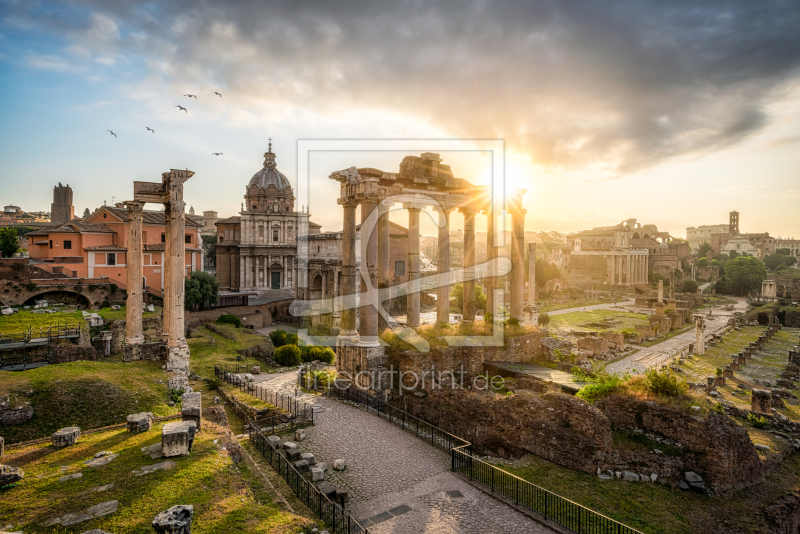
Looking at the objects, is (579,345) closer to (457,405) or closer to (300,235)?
(457,405)

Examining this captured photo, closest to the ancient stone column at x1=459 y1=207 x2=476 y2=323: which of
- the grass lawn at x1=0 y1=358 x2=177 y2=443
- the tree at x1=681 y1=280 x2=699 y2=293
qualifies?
the grass lawn at x1=0 y1=358 x2=177 y2=443

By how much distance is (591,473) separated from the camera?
9.34 meters

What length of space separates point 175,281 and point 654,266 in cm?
9443

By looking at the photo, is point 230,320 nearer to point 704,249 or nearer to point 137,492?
point 137,492

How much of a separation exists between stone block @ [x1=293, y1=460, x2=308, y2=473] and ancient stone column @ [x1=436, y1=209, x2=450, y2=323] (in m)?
8.86

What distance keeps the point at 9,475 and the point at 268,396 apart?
26.7 feet

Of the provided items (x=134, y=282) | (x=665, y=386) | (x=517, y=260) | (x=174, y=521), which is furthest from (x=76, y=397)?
(x=517, y=260)

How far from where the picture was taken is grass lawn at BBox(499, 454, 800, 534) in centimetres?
772

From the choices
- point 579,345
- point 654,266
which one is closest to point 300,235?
point 579,345

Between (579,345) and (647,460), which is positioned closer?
(647,460)

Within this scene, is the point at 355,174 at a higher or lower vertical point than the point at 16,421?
higher

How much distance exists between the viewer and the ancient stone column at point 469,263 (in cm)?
1798

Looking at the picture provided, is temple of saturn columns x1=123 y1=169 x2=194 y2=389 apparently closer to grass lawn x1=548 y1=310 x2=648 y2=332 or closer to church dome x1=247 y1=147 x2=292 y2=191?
grass lawn x1=548 y1=310 x2=648 y2=332

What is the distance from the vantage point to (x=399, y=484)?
9.16 metres
